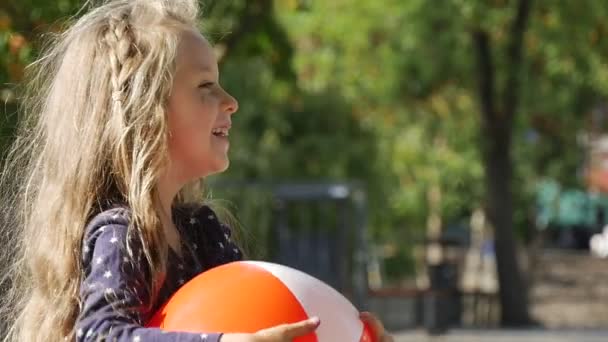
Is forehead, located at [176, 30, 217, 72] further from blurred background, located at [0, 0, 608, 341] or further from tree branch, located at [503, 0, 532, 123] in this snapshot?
tree branch, located at [503, 0, 532, 123]

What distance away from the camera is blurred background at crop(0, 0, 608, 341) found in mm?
21516

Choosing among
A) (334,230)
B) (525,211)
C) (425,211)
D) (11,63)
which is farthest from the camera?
(525,211)

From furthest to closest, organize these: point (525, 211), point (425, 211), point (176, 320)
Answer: point (525, 211)
point (425, 211)
point (176, 320)

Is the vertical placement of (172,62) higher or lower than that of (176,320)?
higher

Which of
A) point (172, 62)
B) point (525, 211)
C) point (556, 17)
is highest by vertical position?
point (172, 62)

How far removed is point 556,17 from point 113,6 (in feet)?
66.0

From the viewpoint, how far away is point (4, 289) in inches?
138

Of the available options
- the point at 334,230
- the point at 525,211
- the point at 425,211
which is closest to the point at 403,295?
the point at 334,230

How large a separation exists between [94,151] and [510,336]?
62.2 feet

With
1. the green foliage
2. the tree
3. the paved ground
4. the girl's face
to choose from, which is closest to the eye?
the girl's face

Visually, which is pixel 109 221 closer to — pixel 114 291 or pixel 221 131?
pixel 114 291

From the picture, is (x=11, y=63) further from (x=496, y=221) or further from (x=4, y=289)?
(x=496, y=221)

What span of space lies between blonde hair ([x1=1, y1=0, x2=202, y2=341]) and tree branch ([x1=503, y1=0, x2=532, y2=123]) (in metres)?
19.7

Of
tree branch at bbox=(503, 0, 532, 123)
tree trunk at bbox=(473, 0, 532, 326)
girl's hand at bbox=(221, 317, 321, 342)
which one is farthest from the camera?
tree trunk at bbox=(473, 0, 532, 326)
